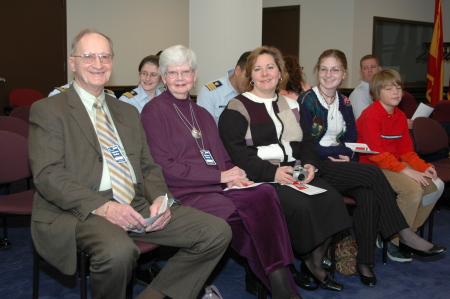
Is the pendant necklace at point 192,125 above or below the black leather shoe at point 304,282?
above

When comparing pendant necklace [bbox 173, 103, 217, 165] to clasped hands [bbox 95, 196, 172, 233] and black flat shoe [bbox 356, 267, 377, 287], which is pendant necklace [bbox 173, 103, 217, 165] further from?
black flat shoe [bbox 356, 267, 377, 287]

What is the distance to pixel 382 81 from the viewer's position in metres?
Result: 3.57

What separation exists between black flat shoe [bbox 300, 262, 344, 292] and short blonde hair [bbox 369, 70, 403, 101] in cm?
157

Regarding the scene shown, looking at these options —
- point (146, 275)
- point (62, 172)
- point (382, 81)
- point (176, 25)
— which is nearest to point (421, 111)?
point (382, 81)

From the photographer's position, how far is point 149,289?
214cm

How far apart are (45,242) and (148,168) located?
62 centimetres

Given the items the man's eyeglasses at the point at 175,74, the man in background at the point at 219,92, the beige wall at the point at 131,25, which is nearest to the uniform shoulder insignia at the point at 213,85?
the man in background at the point at 219,92

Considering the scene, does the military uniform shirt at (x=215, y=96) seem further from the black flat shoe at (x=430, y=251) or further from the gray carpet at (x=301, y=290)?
the black flat shoe at (x=430, y=251)

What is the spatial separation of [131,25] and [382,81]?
478 centimetres

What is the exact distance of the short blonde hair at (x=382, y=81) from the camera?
3.54 m

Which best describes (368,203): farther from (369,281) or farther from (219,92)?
(219,92)

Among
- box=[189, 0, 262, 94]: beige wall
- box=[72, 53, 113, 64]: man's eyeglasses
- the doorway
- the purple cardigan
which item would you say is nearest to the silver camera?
the purple cardigan

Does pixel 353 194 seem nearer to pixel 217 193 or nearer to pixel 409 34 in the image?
pixel 217 193

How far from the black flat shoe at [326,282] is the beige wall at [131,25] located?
5076 millimetres
